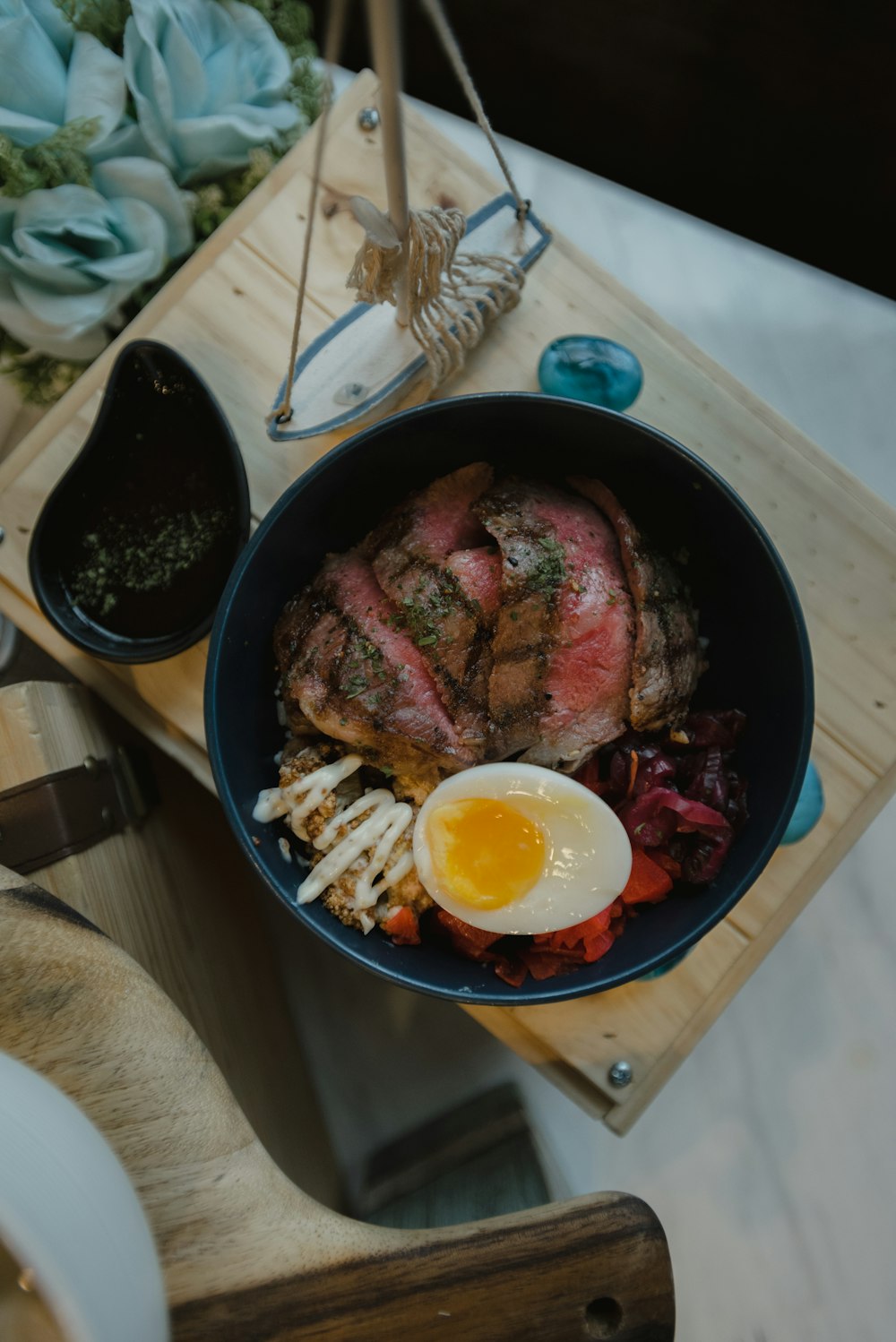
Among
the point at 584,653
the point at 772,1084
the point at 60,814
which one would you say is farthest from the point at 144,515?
the point at 772,1084

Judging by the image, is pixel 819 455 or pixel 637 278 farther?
pixel 637 278

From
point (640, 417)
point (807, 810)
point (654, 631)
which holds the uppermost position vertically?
point (640, 417)

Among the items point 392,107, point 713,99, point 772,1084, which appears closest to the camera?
point 392,107

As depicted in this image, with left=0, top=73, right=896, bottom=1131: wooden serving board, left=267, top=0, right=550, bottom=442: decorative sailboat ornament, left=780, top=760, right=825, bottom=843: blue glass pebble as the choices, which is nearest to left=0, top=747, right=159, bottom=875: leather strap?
left=0, top=73, right=896, bottom=1131: wooden serving board

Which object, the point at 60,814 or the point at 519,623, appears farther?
the point at 60,814

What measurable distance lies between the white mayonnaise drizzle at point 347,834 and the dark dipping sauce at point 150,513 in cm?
37

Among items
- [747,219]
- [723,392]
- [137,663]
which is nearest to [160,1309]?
[137,663]

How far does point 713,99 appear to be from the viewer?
2.38m

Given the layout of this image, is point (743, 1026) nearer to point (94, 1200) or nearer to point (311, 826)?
point (311, 826)

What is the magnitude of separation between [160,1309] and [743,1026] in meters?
1.58

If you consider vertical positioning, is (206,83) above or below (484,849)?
above

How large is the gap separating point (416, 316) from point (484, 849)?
33.3 inches

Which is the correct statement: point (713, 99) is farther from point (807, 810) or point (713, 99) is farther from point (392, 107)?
point (807, 810)

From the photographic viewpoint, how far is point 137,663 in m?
1.59
